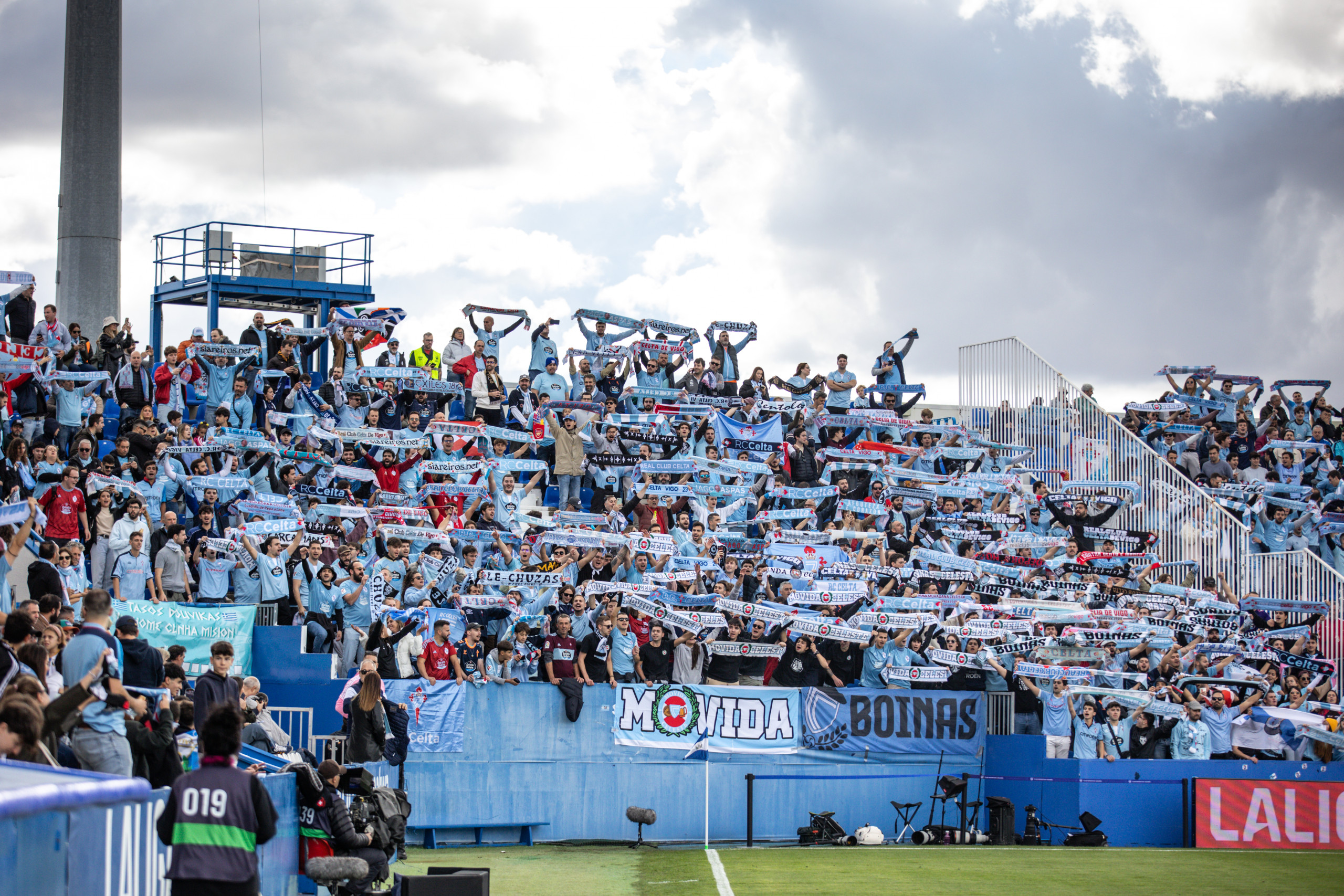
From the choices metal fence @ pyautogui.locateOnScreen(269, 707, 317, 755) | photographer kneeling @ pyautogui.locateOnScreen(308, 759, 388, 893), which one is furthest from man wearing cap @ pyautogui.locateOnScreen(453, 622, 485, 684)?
photographer kneeling @ pyautogui.locateOnScreen(308, 759, 388, 893)

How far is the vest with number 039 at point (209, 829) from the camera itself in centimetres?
763

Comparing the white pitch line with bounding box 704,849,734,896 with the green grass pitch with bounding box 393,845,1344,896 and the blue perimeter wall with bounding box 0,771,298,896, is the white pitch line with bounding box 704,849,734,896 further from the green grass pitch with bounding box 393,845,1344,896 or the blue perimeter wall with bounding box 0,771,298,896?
the blue perimeter wall with bounding box 0,771,298,896

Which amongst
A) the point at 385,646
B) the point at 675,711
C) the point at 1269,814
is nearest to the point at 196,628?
the point at 385,646

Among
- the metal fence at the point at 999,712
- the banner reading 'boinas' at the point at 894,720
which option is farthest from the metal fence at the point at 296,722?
the metal fence at the point at 999,712

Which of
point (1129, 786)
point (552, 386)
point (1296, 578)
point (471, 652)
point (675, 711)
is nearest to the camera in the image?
point (471, 652)

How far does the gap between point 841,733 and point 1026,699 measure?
2.92m

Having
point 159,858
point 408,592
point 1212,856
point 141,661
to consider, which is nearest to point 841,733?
point 1212,856

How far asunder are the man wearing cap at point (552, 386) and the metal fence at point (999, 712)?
991cm

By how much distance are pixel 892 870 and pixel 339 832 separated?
Answer: 25.7 feet

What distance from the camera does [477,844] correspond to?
18719 mm

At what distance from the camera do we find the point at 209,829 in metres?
7.64

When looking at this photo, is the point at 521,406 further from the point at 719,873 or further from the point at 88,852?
the point at 88,852

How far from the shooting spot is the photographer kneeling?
11.1 meters

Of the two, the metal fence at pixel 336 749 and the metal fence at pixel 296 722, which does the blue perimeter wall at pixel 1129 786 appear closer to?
the metal fence at pixel 296 722
